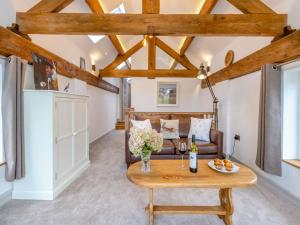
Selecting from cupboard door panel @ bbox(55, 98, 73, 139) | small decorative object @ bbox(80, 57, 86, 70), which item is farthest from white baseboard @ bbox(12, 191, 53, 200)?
small decorative object @ bbox(80, 57, 86, 70)

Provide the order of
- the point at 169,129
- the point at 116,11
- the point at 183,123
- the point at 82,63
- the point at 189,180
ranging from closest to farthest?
the point at 189,180 < the point at 169,129 < the point at 183,123 < the point at 116,11 < the point at 82,63

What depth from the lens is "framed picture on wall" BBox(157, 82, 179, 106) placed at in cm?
650

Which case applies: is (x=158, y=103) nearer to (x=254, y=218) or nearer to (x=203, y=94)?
(x=203, y=94)

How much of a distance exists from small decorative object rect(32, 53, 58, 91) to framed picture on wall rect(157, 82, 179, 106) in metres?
4.13

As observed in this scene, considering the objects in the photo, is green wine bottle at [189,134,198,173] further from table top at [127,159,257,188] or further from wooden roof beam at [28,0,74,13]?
wooden roof beam at [28,0,74,13]

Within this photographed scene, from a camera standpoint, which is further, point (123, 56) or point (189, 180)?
point (123, 56)

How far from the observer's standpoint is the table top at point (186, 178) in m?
1.50

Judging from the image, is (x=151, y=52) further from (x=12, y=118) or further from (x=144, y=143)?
(x=144, y=143)

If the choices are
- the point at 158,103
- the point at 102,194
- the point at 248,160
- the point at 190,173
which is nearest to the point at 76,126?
the point at 102,194

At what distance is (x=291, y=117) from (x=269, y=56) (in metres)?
0.96

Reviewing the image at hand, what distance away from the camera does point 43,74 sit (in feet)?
8.54

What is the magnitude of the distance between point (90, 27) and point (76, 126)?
63.4 inches

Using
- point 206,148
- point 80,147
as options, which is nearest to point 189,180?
point 206,148

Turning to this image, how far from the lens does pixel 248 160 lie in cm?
341
